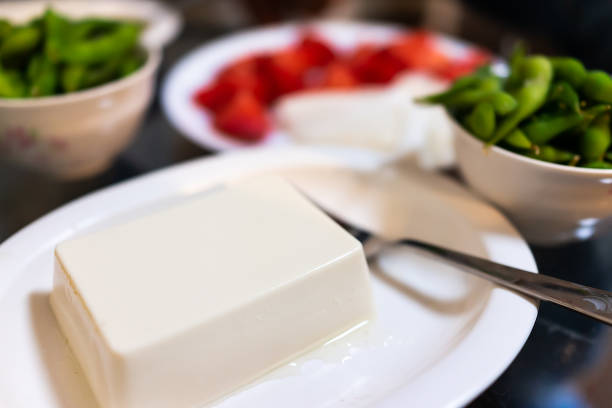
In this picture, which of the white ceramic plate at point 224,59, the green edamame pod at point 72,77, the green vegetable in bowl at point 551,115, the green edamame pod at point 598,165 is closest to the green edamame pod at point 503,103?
the green vegetable in bowl at point 551,115

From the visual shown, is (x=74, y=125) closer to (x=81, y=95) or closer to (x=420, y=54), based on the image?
(x=81, y=95)

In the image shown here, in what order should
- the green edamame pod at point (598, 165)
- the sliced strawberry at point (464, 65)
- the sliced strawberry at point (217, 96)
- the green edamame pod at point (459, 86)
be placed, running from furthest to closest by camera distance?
the sliced strawberry at point (464, 65)
the sliced strawberry at point (217, 96)
the green edamame pod at point (459, 86)
the green edamame pod at point (598, 165)

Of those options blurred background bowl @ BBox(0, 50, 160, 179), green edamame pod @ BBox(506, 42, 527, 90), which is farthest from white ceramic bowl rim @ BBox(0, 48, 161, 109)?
green edamame pod @ BBox(506, 42, 527, 90)

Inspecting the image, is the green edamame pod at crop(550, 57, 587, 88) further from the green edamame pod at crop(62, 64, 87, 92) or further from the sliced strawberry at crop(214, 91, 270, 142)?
the green edamame pod at crop(62, 64, 87, 92)

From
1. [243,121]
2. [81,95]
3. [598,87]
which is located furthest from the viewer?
[243,121]

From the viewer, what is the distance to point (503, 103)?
0.66 metres

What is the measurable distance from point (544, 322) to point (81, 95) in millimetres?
722

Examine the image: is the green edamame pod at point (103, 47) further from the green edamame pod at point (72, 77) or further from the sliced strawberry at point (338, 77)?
the sliced strawberry at point (338, 77)

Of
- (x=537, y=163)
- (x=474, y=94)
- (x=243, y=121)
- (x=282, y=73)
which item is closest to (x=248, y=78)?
(x=282, y=73)

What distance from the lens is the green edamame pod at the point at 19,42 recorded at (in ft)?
2.60

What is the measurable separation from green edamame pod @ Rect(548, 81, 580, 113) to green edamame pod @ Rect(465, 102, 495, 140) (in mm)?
87

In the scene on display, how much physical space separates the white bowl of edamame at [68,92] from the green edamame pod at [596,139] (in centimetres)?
66

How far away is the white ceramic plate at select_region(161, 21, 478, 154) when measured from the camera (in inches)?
42.5

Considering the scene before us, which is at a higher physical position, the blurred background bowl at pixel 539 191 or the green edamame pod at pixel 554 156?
the green edamame pod at pixel 554 156
